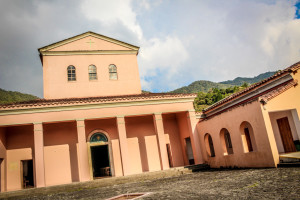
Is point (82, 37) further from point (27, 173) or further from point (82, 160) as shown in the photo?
point (27, 173)

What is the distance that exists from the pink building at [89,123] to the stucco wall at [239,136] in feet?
4.87

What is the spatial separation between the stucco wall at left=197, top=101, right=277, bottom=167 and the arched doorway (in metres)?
6.21

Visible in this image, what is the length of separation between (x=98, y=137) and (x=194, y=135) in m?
6.30

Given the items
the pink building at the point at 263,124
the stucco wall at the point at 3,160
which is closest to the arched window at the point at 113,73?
the pink building at the point at 263,124

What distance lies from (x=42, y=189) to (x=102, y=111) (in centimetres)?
519

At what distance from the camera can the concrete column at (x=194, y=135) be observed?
50.4 ft

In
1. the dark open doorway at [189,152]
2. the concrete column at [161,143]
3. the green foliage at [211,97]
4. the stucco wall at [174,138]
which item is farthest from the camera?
the green foliage at [211,97]

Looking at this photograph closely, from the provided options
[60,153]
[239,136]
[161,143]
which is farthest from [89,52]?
[239,136]

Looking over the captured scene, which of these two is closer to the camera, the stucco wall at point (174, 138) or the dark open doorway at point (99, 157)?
the stucco wall at point (174, 138)

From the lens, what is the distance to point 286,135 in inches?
483

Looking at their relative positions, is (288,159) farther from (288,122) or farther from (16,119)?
(16,119)

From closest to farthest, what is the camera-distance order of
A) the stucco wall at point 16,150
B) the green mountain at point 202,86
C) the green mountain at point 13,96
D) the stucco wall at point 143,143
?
the stucco wall at point 16,150 → the stucco wall at point 143,143 → the green mountain at point 13,96 → the green mountain at point 202,86

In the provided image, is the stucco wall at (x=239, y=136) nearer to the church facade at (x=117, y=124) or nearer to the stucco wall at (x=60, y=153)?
the church facade at (x=117, y=124)

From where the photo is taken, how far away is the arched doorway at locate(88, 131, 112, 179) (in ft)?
51.0
